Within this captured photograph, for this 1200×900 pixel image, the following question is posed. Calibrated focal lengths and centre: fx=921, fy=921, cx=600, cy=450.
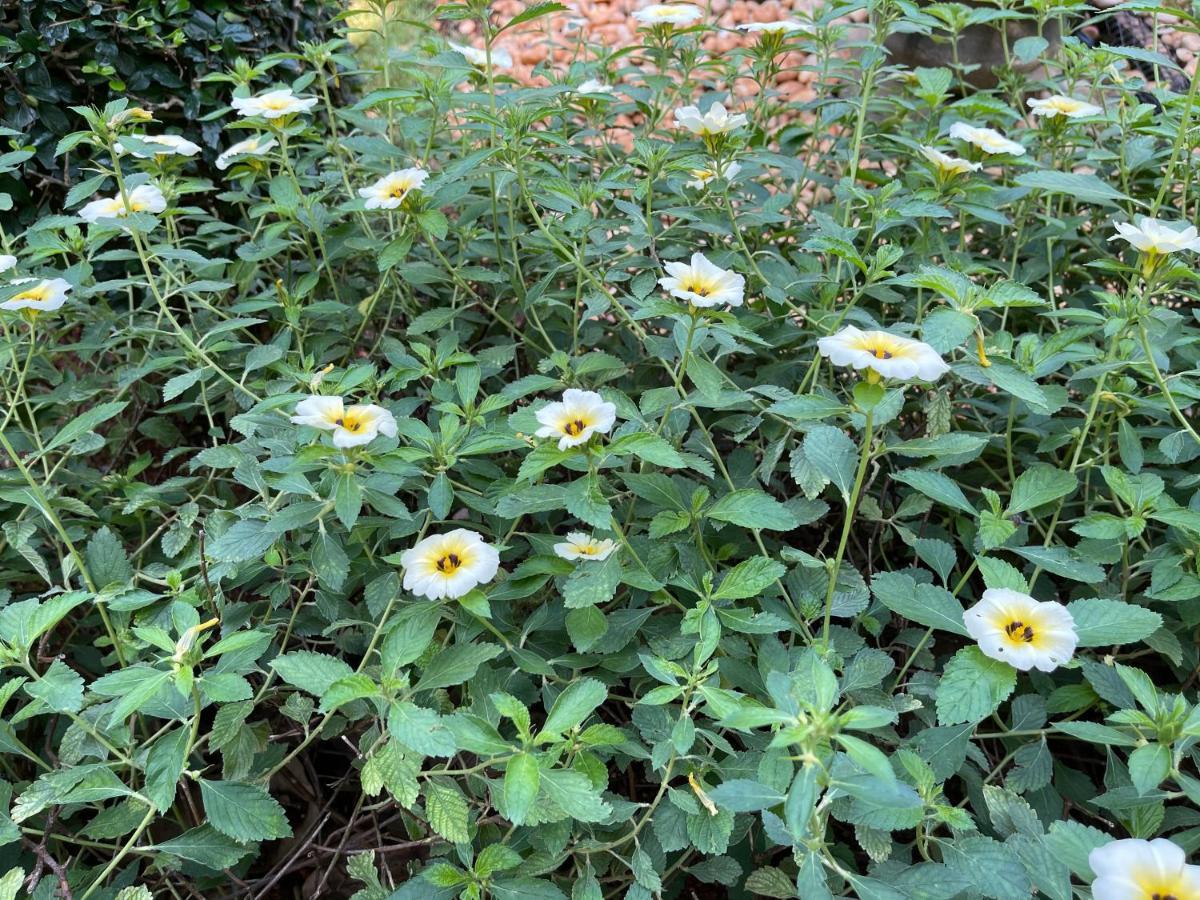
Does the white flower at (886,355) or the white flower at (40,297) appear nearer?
the white flower at (886,355)

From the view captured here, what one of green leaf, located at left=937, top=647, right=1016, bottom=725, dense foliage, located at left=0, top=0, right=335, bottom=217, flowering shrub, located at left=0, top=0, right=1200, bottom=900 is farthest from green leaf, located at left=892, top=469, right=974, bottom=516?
dense foliage, located at left=0, top=0, right=335, bottom=217

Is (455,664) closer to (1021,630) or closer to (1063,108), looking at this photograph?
(1021,630)

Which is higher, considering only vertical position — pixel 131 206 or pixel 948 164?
pixel 948 164

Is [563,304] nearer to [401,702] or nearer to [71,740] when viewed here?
[401,702]

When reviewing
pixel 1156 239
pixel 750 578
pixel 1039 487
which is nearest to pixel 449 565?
pixel 750 578

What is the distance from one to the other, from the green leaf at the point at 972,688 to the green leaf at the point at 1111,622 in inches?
4.7

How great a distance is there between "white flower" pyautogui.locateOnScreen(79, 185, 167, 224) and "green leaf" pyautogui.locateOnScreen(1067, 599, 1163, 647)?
1.56 meters

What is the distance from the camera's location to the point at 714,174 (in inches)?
65.0

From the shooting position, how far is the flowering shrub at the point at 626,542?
1062mm

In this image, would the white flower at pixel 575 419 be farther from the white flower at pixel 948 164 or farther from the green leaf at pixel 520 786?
the white flower at pixel 948 164

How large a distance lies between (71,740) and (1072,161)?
2.14m

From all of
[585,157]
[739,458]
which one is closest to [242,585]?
[739,458]

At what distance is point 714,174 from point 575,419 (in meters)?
0.72

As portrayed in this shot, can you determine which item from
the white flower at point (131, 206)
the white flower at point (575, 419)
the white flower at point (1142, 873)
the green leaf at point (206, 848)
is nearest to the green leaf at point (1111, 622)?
the white flower at point (1142, 873)
